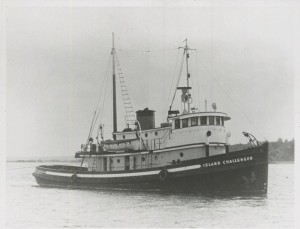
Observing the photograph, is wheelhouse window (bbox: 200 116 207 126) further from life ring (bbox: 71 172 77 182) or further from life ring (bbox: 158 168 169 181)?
life ring (bbox: 71 172 77 182)

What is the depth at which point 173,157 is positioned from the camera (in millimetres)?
22234

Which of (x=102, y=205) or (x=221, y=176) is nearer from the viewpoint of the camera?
(x=102, y=205)

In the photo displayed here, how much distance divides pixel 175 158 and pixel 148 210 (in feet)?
17.9

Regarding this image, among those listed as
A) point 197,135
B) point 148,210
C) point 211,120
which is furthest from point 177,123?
point 148,210

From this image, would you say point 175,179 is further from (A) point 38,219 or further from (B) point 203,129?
(A) point 38,219

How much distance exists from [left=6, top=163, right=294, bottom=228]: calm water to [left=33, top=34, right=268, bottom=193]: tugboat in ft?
2.54

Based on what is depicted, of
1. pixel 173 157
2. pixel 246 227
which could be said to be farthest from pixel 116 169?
pixel 246 227

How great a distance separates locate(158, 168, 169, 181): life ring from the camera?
21.0 m

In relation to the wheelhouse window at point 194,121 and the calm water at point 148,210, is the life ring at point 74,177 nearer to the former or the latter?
the calm water at point 148,210

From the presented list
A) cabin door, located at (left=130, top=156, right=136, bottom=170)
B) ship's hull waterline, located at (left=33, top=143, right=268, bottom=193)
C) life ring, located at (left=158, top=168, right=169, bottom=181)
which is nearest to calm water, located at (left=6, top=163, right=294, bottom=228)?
ship's hull waterline, located at (left=33, top=143, right=268, bottom=193)

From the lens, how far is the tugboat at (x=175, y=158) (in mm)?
20266

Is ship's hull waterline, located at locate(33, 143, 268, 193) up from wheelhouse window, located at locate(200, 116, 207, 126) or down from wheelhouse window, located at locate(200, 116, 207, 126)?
down

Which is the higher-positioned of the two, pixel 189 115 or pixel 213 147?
pixel 189 115

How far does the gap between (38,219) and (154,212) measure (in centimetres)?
438
